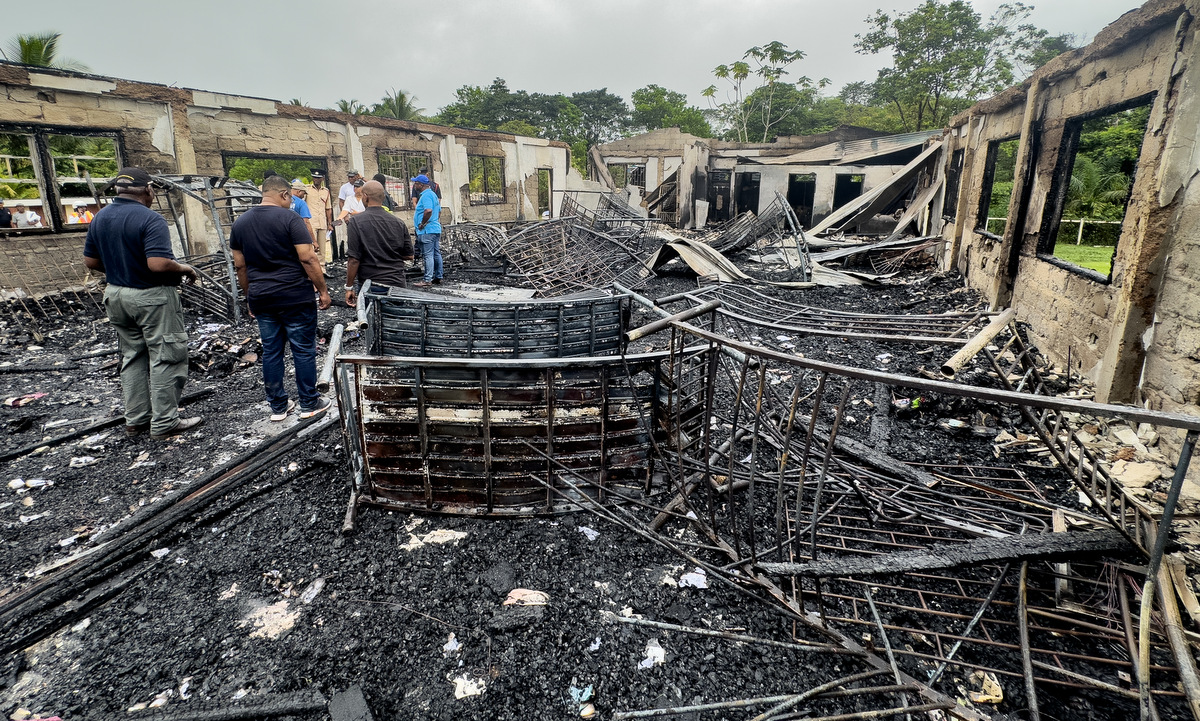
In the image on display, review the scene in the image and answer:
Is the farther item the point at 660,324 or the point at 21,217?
the point at 21,217

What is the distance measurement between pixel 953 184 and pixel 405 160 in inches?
448

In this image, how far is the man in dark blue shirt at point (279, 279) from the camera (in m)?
3.58

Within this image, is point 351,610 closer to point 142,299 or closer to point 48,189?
point 142,299

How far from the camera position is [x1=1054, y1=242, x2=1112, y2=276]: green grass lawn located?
9273 millimetres

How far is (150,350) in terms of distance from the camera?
3.60 m

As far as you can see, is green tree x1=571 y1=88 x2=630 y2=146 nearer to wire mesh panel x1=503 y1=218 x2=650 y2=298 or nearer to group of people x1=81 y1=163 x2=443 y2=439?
wire mesh panel x1=503 y1=218 x2=650 y2=298

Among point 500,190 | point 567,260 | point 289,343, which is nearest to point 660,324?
point 289,343

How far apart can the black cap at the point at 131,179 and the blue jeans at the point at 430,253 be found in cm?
478

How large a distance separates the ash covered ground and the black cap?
66.9 inches

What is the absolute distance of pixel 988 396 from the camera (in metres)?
1.34

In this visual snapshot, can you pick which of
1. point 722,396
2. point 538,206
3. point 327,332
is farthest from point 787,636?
point 538,206

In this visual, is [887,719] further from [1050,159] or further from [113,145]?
[113,145]

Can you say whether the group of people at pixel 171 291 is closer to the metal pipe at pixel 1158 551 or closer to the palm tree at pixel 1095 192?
the metal pipe at pixel 1158 551

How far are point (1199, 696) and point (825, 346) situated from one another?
4589 millimetres
